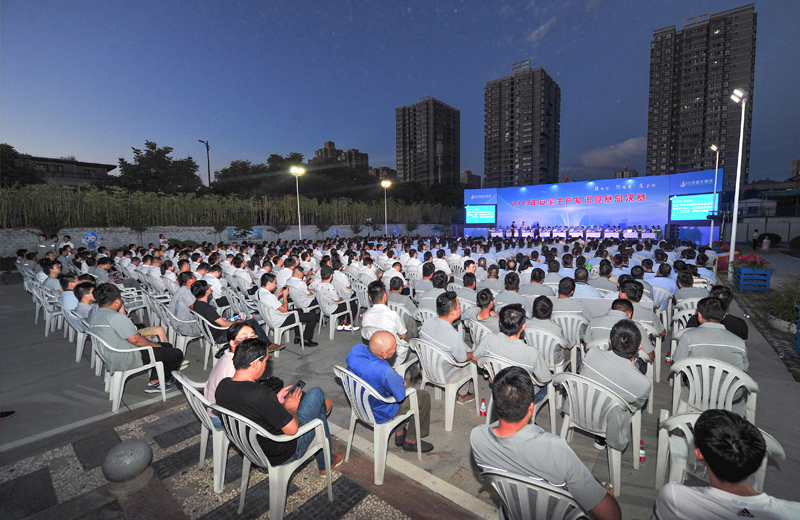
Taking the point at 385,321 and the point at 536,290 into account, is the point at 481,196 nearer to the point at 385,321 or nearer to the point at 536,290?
the point at 536,290

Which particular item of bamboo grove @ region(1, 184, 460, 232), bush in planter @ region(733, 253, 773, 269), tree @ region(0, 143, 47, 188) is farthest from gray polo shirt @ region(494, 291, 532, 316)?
tree @ region(0, 143, 47, 188)

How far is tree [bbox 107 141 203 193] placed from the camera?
29.6 m

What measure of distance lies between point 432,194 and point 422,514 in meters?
47.8

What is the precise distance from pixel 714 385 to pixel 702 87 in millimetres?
71199

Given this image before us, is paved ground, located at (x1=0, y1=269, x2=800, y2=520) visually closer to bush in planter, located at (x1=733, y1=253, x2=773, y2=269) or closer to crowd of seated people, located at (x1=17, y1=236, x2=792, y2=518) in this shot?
crowd of seated people, located at (x1=17, y1=236, x2=792, y2=518)

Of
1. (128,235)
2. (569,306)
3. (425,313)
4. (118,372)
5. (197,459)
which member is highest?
(128,235)

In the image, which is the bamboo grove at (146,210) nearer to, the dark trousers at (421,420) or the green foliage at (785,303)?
the dark trousers at (421,420)

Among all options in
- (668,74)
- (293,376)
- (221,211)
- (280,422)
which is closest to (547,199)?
(221,211)

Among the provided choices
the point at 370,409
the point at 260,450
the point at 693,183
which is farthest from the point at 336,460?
the point at 693,183

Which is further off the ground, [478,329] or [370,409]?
[478,329]

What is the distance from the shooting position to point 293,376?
4.20 meters

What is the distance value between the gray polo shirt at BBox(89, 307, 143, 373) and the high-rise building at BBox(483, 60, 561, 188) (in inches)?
2656

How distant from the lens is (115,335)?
Result: 350 centimetres

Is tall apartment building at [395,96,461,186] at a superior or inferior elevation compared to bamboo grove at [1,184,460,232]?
superior
